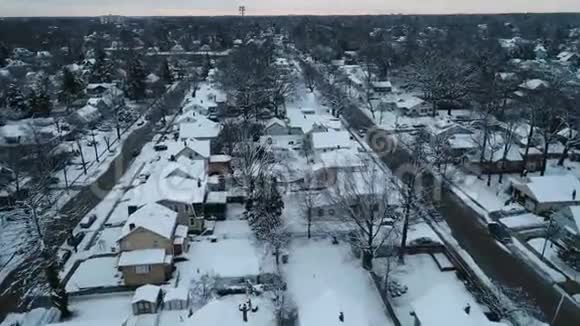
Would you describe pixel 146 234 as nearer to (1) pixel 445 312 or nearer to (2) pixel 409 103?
(1) pixel 445 312

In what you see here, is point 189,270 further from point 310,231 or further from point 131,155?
point 131,155

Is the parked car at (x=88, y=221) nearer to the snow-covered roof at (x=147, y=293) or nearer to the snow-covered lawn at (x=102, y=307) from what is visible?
the snow-covered lawn at (x=102, y=307)

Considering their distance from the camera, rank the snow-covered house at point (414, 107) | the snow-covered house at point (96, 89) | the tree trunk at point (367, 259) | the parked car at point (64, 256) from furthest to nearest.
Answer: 1. the snow-covered house at point (96, 89)
2. the snow-covered house at point (414, 107)
3. the parked car at point (64, 256)
4. the tree trunk at point (367, 259)

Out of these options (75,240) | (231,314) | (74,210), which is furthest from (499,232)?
(74,210)

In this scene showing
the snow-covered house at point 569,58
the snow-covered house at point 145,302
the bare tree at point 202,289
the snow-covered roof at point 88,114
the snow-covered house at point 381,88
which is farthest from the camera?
the snow-covered house at point 569,58

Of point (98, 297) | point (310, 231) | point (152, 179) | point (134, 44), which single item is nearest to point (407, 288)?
point (310, 231)

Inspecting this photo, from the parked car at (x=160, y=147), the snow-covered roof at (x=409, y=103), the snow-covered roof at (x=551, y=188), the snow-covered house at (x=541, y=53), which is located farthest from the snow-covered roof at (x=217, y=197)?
the snow-covered house at (x=541, y=53)

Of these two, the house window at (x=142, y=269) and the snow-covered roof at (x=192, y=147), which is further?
the snow-covered roof at (x=192, y=147)
